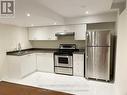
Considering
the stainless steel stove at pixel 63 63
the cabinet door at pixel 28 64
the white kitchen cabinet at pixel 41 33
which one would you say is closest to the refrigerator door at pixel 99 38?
the stainless steel stove at pixel 63 63

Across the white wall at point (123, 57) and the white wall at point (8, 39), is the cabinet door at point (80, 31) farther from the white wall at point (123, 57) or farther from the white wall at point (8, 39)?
the white wall at point (8, 39)

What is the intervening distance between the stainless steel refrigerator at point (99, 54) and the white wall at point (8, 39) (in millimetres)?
3084

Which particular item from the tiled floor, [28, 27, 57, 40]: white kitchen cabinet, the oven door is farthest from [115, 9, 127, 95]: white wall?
[28, 27, 57, 40]: white kitchen cabinet

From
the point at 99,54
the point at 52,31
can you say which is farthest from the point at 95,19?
the point at 52,31

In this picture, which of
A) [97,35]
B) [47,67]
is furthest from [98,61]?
[47,67]

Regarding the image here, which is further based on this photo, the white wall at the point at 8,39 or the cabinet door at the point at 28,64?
the cabinet door at the point at 28,64

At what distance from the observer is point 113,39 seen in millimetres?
3824

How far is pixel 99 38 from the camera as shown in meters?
3.57

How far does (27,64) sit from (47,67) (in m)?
0.92

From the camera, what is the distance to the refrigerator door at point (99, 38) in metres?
3.49

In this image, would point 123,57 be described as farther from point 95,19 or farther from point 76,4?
point 95,19

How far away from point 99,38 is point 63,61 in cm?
178

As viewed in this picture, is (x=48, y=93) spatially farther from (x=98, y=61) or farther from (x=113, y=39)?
(x=113, y=39)

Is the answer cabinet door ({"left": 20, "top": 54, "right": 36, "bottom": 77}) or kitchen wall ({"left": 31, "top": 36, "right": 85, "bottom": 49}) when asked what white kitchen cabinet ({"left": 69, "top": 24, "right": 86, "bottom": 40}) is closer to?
kitchen wall ({"left": 31, "top": 36, "right": 85, "bottom": 49})
